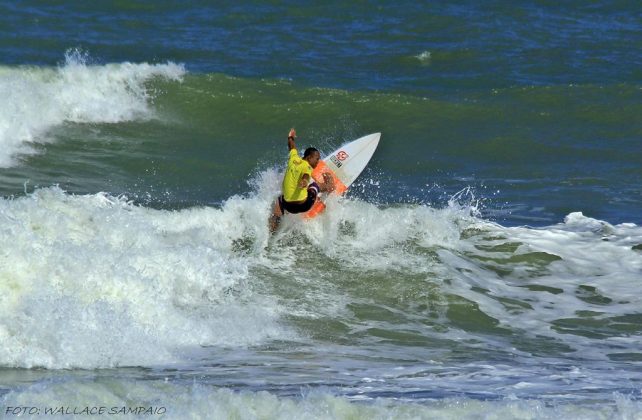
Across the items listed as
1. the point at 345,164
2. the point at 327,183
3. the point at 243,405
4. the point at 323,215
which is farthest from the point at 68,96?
the point at 243,405

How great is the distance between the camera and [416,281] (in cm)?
1112

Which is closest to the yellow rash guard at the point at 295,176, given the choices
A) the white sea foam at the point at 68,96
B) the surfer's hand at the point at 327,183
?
the surfer's hand at the point at 327,183

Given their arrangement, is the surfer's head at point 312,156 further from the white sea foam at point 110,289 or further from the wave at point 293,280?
the white sea foam at point 110,289

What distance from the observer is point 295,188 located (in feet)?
38.9

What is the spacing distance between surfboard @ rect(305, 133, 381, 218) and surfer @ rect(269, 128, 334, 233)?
41cm

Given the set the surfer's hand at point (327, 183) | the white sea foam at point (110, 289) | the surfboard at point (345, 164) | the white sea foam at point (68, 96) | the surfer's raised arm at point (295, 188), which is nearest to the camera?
the white sea foam at point (110, 289)

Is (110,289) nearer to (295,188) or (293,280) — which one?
(293,280)

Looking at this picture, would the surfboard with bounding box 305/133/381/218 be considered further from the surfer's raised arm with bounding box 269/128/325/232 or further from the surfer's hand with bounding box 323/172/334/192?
the surfer's raised arm with bounding box 269/128/325/232

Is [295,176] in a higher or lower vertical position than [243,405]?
higher

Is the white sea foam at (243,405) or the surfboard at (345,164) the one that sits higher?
the surfboard at (345,164)

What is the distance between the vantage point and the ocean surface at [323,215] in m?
7.85

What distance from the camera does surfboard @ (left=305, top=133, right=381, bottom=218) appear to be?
41.7ft

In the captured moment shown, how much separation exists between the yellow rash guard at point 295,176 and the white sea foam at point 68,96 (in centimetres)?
446

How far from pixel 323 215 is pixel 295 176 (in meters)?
0.73
